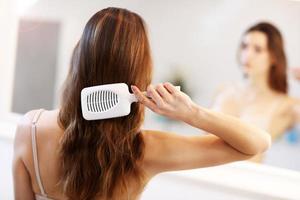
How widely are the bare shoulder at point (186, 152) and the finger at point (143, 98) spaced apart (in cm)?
10

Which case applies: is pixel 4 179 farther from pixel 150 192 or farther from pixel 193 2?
pixel 193 2

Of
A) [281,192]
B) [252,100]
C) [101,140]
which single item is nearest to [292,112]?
[252,100]

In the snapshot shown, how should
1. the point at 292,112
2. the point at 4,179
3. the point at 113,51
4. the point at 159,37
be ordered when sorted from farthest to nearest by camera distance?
the point at 4,179 < the point at 159,37 < the point at 292,112 < the point at 113,51

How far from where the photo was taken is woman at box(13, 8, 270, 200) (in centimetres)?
74

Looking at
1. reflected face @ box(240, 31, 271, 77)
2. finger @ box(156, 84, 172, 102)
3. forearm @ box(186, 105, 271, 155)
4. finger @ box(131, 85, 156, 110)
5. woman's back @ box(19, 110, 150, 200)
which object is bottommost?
woman's back @ box(19, 110, 150, 200)

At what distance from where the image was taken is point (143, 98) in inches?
27.7

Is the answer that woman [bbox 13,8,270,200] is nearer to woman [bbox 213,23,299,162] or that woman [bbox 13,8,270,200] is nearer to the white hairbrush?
the white hairbrush

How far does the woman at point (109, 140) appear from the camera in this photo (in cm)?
74

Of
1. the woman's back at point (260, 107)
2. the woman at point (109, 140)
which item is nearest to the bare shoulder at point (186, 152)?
the woman at point (109, 140)

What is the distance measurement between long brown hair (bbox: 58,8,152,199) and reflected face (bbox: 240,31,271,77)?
0.50 m

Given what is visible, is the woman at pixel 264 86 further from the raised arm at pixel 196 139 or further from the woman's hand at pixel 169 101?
the woman's hand at pixel 169 101

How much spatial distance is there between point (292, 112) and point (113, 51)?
0.65m

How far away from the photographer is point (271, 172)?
1167 mm

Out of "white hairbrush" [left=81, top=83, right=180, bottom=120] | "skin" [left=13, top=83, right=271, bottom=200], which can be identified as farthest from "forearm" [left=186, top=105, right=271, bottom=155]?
"white hairbrush" [left=81, top=83, right=180, bottom=120]
